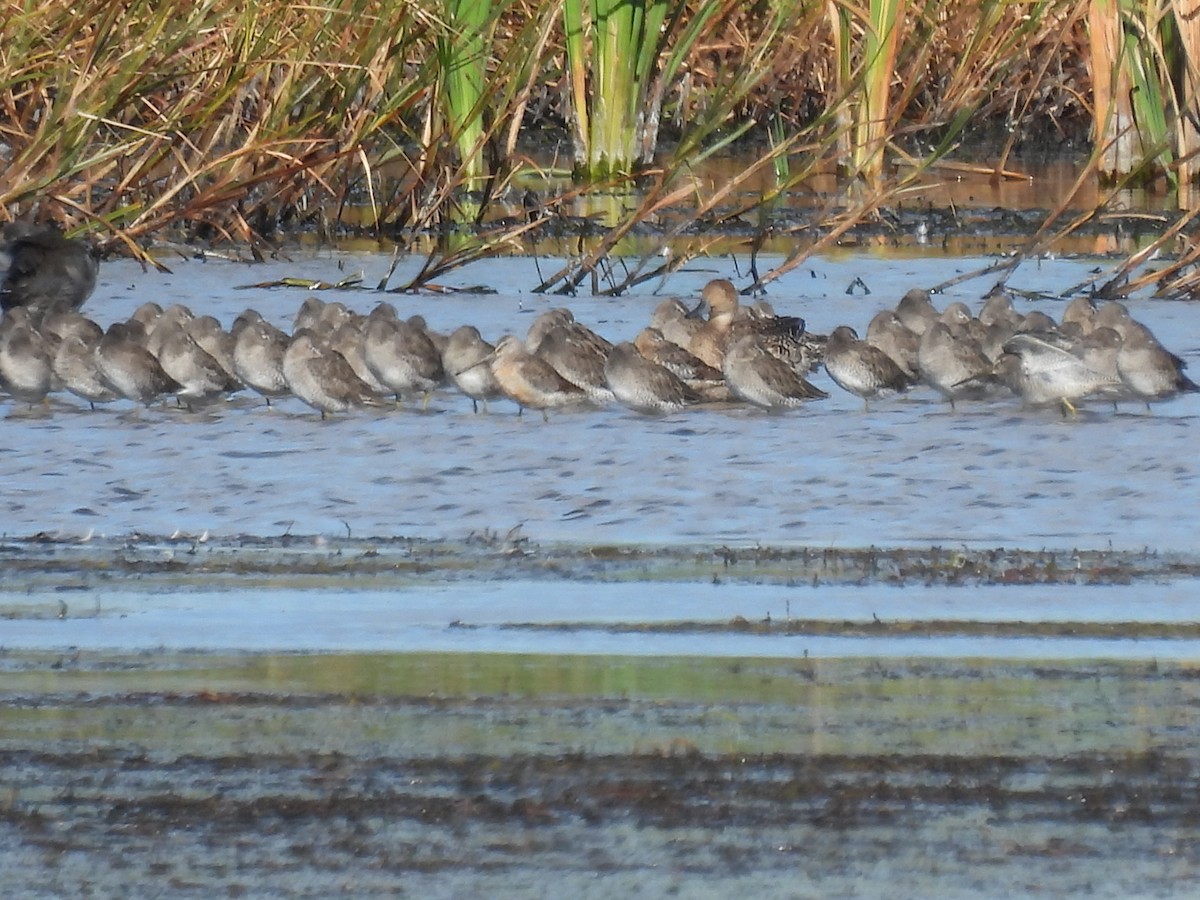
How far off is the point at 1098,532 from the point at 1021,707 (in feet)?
4.76

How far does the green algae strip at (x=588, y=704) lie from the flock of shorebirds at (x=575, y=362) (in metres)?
3.02

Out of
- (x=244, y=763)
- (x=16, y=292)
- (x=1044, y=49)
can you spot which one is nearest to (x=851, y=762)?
(x=244, y=763)

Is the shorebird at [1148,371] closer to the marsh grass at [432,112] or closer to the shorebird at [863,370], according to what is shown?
the shorebird at [863,370]

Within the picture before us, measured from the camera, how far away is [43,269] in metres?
9.25

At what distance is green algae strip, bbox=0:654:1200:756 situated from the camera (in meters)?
3.72

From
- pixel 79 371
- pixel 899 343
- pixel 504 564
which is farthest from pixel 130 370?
pixel 504 564

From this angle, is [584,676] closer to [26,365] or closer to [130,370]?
[130,370]

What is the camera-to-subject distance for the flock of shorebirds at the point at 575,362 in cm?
715

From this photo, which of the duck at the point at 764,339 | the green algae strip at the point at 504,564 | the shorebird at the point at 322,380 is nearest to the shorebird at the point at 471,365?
the shorebird at the point at 322,380

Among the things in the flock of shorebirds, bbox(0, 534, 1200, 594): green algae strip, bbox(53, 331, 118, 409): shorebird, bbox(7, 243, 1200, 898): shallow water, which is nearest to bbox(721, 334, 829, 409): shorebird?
the flock of shorebirds

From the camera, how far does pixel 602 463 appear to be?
6.29m

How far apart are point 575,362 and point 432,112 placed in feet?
14.8

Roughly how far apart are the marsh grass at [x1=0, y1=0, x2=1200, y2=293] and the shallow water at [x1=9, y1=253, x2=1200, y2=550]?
2155 mm

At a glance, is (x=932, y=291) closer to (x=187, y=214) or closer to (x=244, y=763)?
(x=187, y=214)
